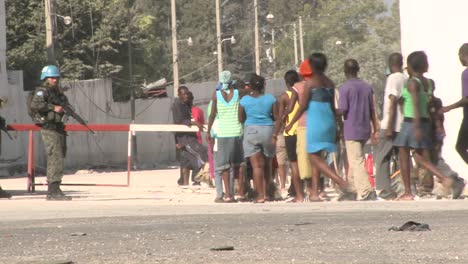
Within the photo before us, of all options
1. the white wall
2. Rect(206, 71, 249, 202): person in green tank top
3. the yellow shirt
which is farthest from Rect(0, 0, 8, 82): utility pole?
the yellow shirt

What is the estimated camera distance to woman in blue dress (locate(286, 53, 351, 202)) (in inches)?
591

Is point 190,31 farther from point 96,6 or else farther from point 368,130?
point 368,130

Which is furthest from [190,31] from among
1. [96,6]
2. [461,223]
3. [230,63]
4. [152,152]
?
[461,223]

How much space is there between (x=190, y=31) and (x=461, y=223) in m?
101

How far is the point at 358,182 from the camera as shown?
1540 centimetres

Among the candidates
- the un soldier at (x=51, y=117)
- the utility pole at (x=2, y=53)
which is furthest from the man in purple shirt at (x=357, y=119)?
the utility pole at (x=2, y=53)

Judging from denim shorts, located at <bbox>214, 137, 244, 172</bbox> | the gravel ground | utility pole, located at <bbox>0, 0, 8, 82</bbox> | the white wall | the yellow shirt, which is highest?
utility pole, located at <bbox>0, 0, 8, 82</bbox>

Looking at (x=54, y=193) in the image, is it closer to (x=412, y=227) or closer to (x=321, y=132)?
(x=321, y=132)

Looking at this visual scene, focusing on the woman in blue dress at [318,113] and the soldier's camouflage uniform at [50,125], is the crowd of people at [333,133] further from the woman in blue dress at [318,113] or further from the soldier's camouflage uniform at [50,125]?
the soldier's camouflage uniform at [50,125]

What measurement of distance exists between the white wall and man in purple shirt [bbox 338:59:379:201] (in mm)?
4109

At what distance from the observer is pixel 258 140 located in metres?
16.3

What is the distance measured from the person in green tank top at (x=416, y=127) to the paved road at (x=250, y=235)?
0.68 metres

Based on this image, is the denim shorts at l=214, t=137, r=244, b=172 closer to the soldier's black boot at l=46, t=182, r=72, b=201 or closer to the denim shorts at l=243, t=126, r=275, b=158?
the denim shorts at l=243, t=126, r=275, b=158

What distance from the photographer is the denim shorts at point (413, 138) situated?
49.6 feet
